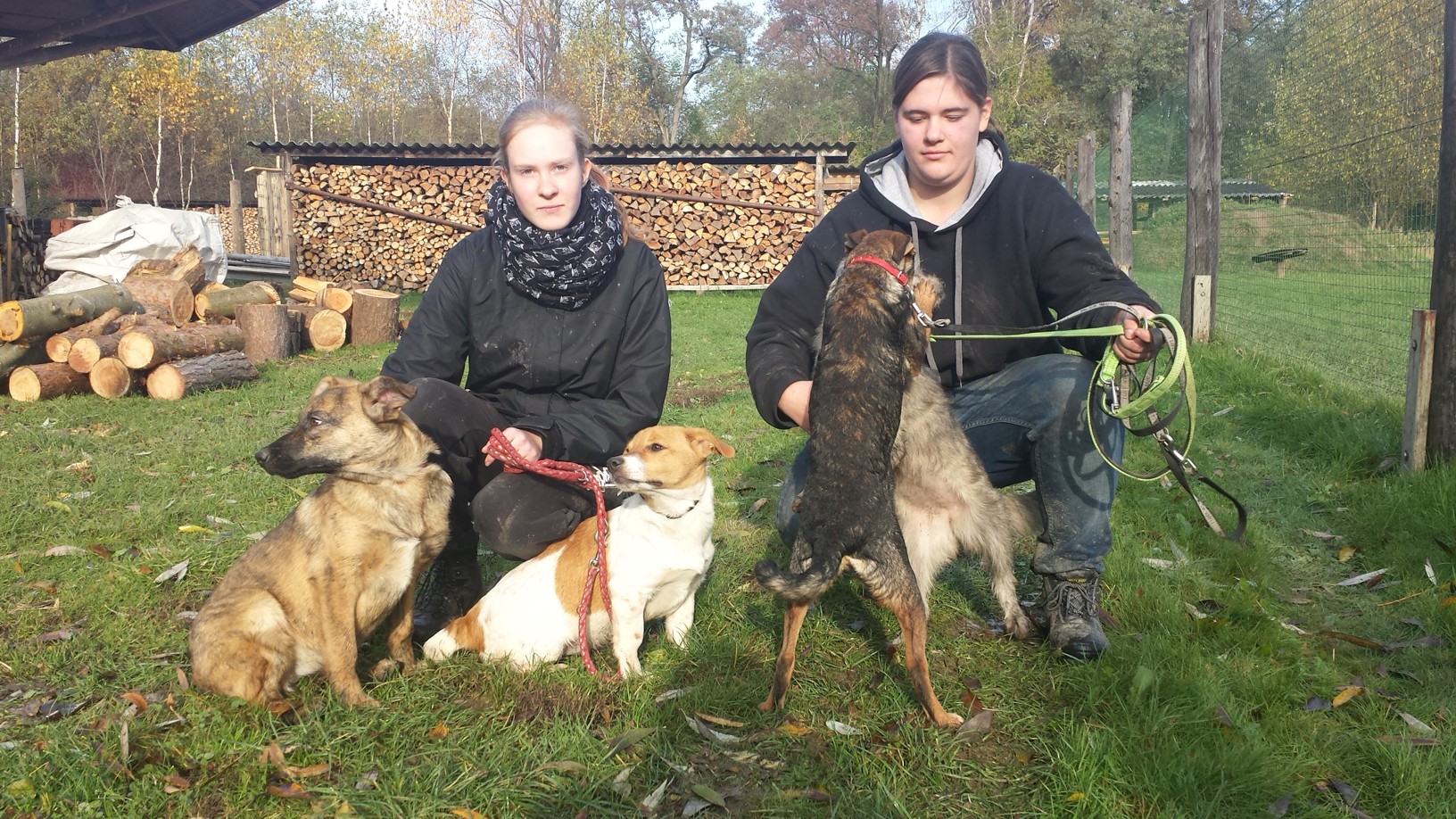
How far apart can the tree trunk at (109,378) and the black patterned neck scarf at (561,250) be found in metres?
6.95

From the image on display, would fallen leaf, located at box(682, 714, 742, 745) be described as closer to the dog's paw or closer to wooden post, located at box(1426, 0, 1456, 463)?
the dog's paw

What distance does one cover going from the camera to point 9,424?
25.0ft

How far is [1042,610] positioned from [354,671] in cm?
269

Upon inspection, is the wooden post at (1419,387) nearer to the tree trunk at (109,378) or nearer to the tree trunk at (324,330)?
the tree trunk at (109,378)

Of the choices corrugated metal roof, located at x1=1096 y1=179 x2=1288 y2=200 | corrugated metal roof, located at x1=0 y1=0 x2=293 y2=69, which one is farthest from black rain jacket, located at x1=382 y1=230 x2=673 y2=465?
corrugated metal roof, located at x1=0 y1=0 x2=293 y2=69

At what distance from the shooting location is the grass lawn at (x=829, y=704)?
8.54 feet

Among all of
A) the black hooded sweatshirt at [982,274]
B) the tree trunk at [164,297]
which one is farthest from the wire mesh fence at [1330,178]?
the tree trunk at [164,297]

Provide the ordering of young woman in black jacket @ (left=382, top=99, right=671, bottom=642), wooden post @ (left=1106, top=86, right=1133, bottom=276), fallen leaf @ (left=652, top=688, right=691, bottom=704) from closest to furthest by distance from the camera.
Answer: fallen leaf @ (left=652, top=688, right=691, bottom=704) < young woman in black jacket @ (left=382, top=99, right=671, bottom=642) < wooden post @ (left=1106, top=86, right=1133, bottom=276)

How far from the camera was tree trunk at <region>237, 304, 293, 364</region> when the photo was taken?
11.0 metres

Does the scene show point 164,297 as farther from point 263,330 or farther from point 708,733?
point 708,733

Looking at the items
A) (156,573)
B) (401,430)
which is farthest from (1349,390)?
(156,573)

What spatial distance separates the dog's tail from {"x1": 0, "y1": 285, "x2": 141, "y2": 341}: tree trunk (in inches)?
363

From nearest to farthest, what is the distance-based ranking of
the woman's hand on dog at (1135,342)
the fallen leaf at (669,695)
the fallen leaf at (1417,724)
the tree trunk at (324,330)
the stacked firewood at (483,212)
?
the fallen leaf at (1417,724), the woman's hand on dog at (1135,342), the fallen leaf at (669,695), the tree trunk at (324,330), the stacked firewood at (483,212)

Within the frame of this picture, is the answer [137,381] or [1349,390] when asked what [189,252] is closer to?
[137,381]
